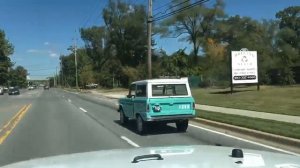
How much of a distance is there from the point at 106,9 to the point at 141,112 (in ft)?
253

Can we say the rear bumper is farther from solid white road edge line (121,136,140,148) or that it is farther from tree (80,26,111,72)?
tree (80,26,111,72)

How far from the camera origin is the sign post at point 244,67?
3825 cm

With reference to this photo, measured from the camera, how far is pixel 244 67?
38.7 m

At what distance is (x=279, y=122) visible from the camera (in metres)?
18.3

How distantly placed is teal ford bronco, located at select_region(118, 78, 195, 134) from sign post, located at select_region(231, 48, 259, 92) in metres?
20.2

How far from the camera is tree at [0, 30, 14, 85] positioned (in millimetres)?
138137

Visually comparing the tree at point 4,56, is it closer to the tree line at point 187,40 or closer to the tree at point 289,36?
the tree line at point 187,40

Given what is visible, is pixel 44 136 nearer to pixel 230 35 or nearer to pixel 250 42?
pixel 250 42

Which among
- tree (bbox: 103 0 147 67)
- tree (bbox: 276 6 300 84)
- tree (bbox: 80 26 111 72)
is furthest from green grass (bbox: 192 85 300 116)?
tree (bbox: 80 26 111 72)

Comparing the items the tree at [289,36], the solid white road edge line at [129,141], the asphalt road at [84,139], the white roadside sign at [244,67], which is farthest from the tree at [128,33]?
the solid white road edge line at [129,141]

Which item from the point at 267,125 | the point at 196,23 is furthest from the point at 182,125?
the point at 196,23

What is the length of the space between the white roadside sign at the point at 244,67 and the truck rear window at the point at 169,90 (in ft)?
66.1

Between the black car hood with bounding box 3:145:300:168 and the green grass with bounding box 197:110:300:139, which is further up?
the black car hood with bounding box 3:145:300:168

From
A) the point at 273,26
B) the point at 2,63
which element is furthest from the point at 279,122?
the point at 2,63
